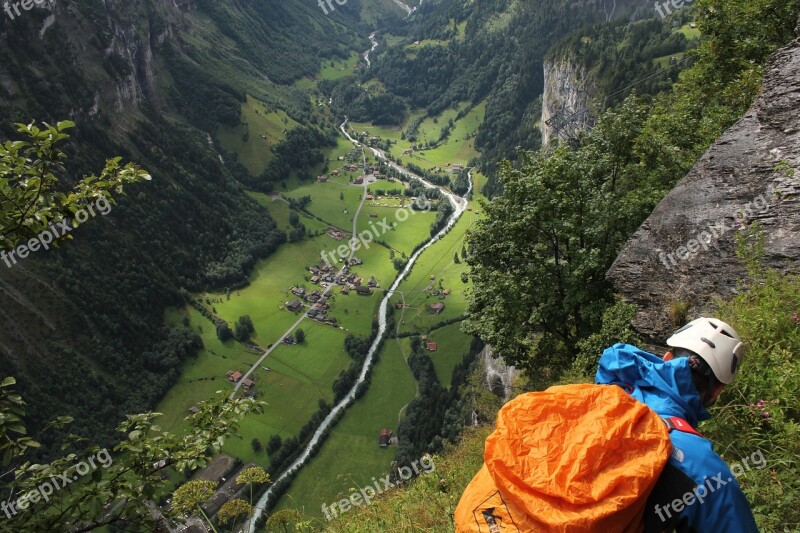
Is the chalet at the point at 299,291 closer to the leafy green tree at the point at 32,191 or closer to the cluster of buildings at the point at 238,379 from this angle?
the cluster of buildings at the point at 238,379

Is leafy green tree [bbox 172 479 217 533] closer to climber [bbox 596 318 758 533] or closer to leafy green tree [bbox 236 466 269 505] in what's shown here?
leafy green tree [bbox 236 466 269 505]

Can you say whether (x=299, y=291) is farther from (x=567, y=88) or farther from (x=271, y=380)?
(x=567, y=88)

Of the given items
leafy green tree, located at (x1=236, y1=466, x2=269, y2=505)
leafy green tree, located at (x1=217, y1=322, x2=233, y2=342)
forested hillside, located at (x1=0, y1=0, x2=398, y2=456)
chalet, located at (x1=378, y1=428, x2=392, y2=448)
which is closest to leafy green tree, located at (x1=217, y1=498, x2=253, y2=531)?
leafy green tree, located at (x1=236, y1=466, x2=269, y2=505)

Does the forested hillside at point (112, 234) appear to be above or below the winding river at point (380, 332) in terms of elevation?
above

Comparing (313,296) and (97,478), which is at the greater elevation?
(97,478)

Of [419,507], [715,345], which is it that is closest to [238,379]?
[419,507]

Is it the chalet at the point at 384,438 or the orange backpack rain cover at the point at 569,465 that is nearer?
the orange backpack rain cover at the point at 569,465

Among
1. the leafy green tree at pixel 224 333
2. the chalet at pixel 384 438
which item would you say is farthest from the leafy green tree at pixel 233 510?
the leafy green tree at pixel 224 333

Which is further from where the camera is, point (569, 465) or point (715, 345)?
point (715, 345)
